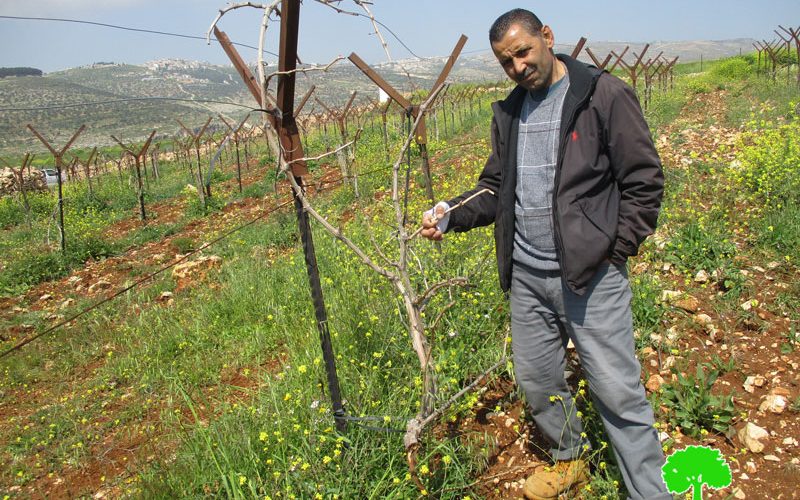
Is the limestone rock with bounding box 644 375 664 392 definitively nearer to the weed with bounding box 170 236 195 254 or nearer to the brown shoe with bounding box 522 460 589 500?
the brown shoe with bounding box 522 460 589 500

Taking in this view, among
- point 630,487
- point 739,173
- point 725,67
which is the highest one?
point 725,67

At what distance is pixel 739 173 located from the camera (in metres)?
5.05

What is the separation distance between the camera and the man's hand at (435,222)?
2.03 metres

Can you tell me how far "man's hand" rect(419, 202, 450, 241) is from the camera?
80.0 inches

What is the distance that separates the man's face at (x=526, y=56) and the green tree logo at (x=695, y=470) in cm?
158

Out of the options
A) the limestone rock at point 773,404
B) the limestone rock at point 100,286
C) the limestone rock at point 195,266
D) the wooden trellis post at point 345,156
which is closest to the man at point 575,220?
the wooden trellis post at point 345,156

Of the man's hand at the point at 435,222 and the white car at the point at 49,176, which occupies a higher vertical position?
the man's hand at the point at 435,222

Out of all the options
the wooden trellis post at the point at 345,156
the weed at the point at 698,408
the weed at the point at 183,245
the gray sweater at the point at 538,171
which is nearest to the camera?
the gray sweater at the point at 538,171

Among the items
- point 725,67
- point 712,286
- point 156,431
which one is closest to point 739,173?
point 712,286

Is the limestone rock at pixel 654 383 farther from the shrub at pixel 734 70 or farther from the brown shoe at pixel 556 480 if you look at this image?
the shrub at pixel 734 70

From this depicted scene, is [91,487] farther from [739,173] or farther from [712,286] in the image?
[739,173]

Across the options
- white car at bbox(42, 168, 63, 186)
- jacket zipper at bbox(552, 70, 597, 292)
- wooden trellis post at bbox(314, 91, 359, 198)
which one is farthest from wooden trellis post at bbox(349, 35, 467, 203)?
white car at bbox(42, 168, 63, 186)

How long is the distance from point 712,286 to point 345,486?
118 inches

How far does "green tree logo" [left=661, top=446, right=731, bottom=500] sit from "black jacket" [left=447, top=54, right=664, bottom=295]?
128 cm
